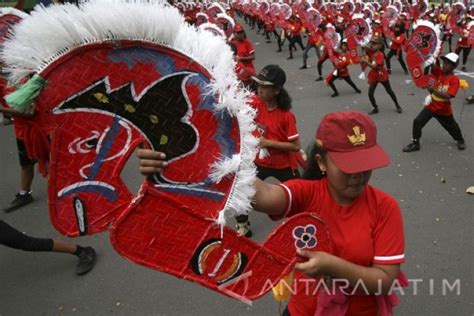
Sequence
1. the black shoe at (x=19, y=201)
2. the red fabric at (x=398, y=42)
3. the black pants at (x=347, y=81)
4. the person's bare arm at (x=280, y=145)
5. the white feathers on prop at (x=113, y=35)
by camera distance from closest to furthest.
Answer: the white feathers on prop at (x=113, y=35)
the person's bare arm at (x=280, y=145)
the black shoe at (x=19, y=201)
the black pants at (x=347, y=81)
the red fabric at (x=398, y=42)

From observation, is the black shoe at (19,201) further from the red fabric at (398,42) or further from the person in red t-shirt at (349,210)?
the red fabric at (398,42)

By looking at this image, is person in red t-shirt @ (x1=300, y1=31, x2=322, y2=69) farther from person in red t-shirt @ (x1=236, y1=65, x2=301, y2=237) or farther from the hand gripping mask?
the hand gripping mask

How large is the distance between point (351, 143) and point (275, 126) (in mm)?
1949

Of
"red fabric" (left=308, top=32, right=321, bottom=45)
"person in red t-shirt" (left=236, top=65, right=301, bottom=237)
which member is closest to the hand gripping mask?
"person in red t-shirt" (left=236, top=65, right=301, bottom=237)

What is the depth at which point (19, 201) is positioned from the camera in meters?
4.54

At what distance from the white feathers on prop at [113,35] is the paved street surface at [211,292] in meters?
2.20

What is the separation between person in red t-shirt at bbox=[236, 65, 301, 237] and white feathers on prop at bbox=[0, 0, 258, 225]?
6.72 feet

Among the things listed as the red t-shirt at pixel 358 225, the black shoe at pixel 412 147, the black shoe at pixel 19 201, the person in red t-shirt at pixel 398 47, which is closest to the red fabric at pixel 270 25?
the person in red t-shirt at pixel 398 47

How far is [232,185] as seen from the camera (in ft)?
4.14

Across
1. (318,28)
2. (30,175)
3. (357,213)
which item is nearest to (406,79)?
(318,28)

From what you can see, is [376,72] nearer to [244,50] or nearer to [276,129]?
[244,50]

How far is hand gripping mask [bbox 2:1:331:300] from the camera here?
1.06 m

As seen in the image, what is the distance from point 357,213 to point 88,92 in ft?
3.48

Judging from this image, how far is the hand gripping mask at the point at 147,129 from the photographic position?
106 centimetres
